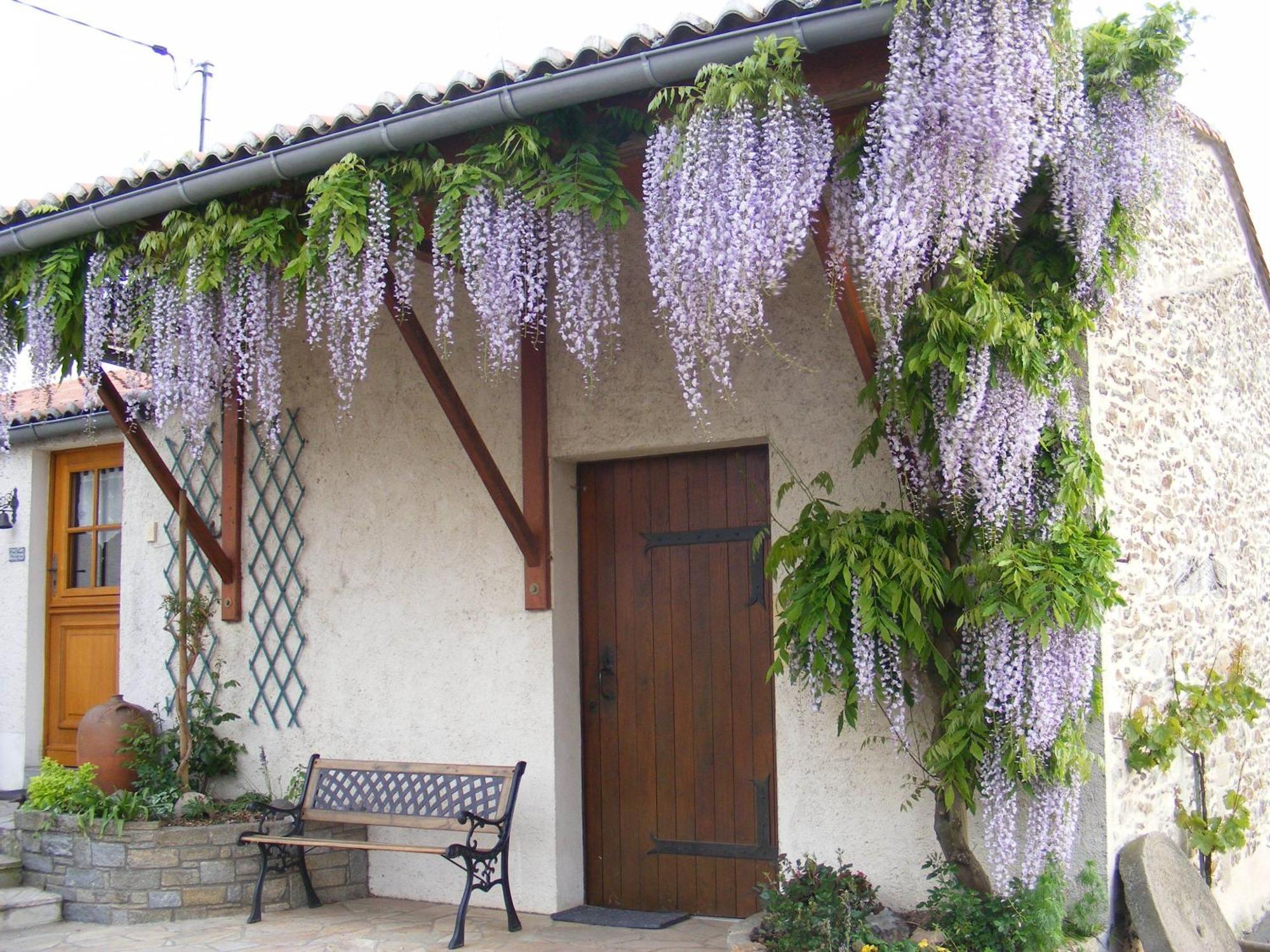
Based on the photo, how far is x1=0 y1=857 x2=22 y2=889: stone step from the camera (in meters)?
5.38

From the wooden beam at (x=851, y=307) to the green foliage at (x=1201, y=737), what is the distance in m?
1.52

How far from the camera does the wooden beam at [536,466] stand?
16.8 ft

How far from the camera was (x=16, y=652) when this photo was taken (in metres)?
7.50

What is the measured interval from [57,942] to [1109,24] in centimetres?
492

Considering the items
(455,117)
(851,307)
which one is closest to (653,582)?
(851,307)

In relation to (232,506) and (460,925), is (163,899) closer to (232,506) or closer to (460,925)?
(460,925)

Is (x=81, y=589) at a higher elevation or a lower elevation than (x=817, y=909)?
higher

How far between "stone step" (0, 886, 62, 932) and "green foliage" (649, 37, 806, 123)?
4.12m

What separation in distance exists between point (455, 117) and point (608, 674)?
2.39m

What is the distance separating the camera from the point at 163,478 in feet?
19.7

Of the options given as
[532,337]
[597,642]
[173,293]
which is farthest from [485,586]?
[173,293]

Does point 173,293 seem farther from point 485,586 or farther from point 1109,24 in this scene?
point 1109,24

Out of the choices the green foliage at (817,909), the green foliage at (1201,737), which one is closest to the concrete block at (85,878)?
the green foliage at (817,909)

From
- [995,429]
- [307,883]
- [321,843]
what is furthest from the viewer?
[307,883]
